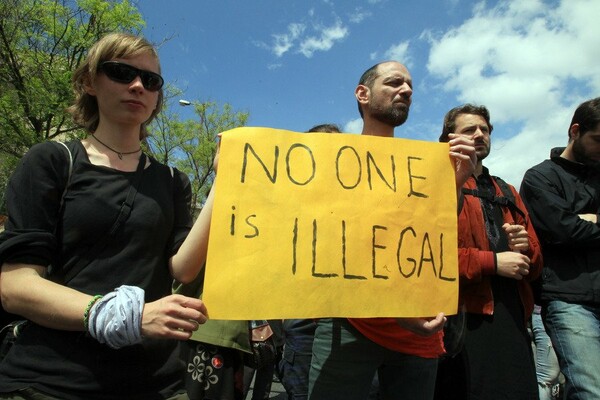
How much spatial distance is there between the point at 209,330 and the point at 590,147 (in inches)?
95.6

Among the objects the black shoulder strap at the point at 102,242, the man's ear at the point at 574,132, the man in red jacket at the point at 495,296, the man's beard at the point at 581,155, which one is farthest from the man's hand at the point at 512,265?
the black shoulder strap at the point at 102,242

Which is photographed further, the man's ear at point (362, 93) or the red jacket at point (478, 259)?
the man's ear at point (362, 93)

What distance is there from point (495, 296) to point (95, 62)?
2.01m

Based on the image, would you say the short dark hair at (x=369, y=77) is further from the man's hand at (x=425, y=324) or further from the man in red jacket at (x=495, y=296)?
the man's hand at (x=425, y=324)

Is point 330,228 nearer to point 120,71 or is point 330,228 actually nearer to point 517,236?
point 120,71

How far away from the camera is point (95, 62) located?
4.47 feet

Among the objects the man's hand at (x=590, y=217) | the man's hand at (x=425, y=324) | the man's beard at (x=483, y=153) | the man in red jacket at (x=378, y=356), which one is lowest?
the man in red jacket at (x=378, y=356)

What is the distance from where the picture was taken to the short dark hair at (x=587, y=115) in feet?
7.80

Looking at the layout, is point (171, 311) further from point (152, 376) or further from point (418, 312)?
point (418, 312)

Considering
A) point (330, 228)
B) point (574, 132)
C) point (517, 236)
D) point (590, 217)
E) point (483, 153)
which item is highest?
point (574, 132)

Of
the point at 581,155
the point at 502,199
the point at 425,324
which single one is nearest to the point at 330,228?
the point at 425,324

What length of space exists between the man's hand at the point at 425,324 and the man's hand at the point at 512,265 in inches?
22.9

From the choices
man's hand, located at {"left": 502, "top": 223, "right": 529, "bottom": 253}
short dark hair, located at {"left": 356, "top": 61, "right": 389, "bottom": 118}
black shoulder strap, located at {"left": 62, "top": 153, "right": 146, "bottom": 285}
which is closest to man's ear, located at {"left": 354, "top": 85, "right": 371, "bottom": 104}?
short dark hair, located at {"left": 356, "top": 61, "right": 389, "bottom": 118}

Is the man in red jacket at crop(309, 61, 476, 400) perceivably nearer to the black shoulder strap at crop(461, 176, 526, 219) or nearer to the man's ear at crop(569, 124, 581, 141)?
the black shoulder strap at crop(461, 176, 526, 219)
